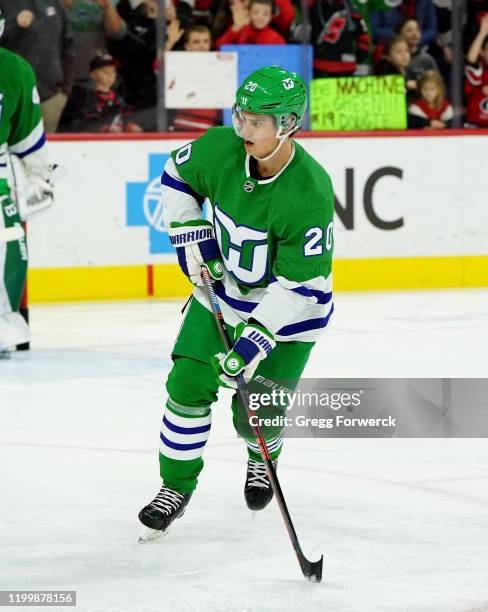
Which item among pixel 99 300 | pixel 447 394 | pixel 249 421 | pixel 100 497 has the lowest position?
pixel 99 300

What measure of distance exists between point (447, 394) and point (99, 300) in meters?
2.84

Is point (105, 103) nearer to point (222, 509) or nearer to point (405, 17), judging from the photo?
point (405, 17)

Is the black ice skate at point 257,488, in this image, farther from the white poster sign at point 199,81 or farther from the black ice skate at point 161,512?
the white poster sign at point 199,81

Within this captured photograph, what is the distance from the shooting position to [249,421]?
9.86ft

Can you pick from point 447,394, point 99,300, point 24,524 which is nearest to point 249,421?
point 24,524

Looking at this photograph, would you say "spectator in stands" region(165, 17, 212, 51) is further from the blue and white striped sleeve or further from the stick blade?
the stick blade

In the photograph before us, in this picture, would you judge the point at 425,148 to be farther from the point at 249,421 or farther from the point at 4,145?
the point at 249,421

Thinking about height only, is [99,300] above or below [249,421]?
below

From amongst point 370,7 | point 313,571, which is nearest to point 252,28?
point 370,7

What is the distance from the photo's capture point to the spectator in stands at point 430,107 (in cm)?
795

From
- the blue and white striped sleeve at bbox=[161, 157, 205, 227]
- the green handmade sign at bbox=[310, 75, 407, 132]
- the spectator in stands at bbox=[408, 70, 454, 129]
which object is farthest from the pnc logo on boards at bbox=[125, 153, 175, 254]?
the blue and white striped sleeve at bbox=[161, 157, 205, 227]

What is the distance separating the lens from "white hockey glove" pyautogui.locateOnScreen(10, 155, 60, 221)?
5691 mm

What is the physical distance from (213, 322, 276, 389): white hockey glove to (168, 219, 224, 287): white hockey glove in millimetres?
243

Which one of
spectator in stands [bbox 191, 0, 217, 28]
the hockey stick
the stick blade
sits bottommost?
the stick blade
